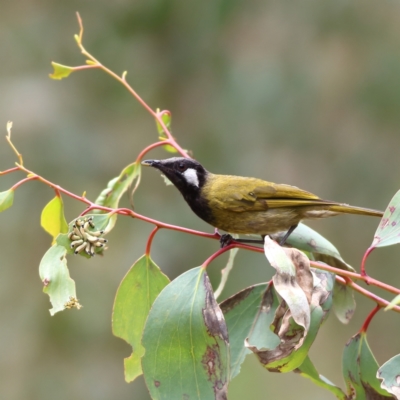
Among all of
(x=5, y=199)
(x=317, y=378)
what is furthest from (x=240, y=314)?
(x=5, y=199)

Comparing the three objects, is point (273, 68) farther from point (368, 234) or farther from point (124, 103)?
point (368, 234)

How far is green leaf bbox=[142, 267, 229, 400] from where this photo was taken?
2250 millimetres

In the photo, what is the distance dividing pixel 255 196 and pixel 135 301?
1043 mm

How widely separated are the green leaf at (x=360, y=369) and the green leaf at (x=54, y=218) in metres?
1.26

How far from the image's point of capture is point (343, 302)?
287 centimetres

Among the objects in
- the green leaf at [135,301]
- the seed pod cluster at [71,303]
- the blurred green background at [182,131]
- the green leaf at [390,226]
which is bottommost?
the blurred green background at [182,131]

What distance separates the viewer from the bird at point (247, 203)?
3.23 m

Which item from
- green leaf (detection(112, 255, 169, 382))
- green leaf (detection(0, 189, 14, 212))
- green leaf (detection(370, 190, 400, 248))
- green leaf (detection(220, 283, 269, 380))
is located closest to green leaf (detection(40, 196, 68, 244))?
green leaf (detection(0, 189, 14, 212))

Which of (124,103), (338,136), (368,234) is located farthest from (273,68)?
(368,234)

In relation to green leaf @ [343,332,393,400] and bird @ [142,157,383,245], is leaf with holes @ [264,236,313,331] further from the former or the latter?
bird @ [142,157,383,245]

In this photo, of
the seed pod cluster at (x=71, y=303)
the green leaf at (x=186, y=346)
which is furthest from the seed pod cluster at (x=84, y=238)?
the green leaf at (x=186, y=346)

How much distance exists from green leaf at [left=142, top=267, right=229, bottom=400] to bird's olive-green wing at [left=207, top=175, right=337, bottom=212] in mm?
980

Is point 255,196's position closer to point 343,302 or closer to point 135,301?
point 343,302

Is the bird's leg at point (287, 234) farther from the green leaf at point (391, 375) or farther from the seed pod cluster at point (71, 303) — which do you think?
the seed pod cluster at point (71, 303)
